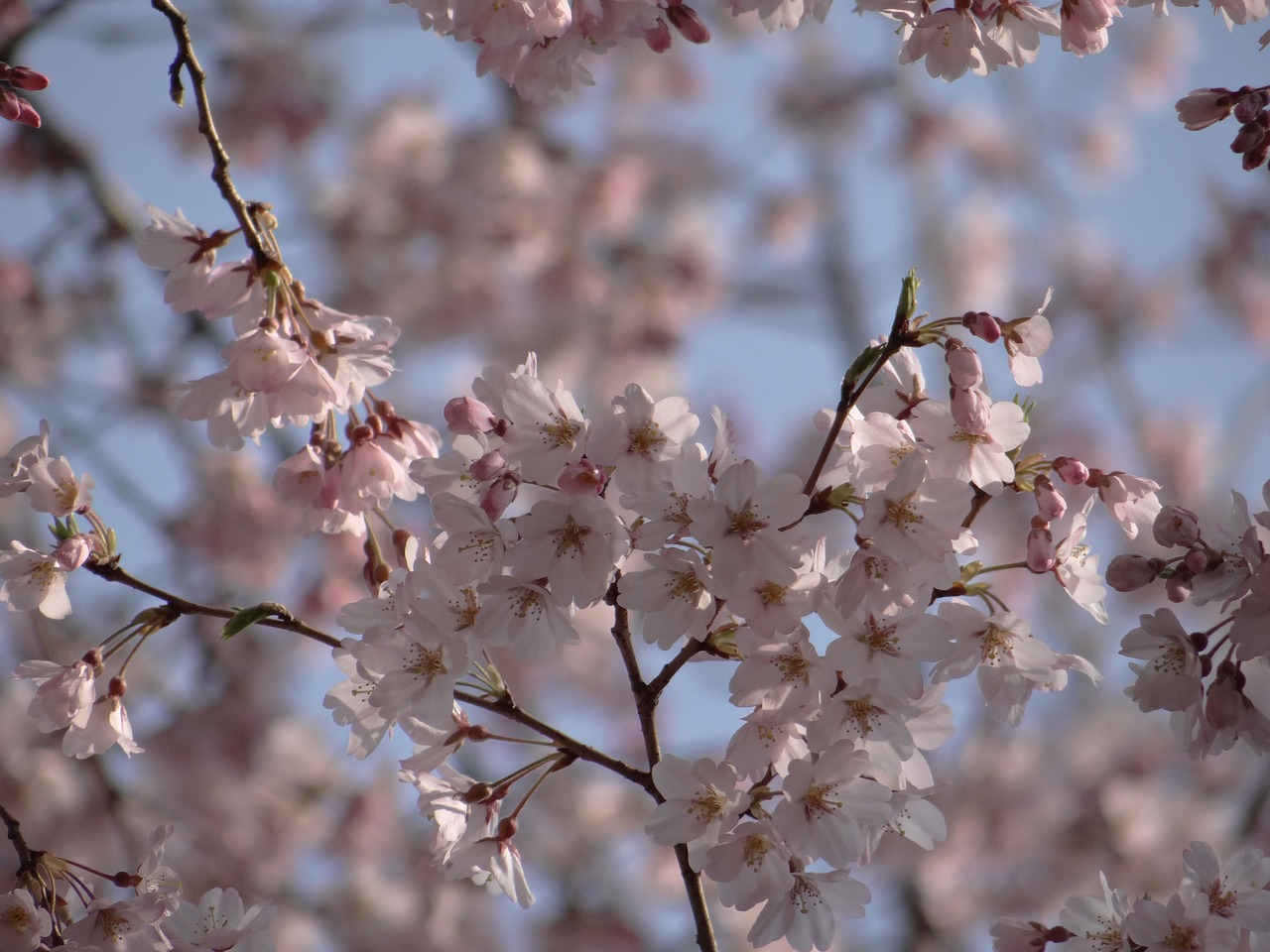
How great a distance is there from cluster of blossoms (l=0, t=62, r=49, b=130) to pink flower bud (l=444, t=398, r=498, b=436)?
68 centimetres

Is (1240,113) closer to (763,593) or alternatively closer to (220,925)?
(763,593)

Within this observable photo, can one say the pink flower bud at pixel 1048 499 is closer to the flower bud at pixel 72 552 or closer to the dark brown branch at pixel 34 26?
the flower bud at pixel 72 552

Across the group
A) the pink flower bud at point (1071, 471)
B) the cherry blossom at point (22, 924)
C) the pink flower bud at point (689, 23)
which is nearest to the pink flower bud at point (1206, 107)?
the pink flower bud at point (1071, 471)

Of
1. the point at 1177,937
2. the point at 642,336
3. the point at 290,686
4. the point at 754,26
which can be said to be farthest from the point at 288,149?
the point at 1177,937

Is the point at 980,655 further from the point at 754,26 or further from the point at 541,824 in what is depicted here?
the point at 754,26

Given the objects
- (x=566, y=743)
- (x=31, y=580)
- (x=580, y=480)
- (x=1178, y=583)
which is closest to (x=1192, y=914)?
(x=1178, y=583)

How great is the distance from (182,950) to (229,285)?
80 cm

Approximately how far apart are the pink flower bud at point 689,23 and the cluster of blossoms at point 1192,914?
3.78ft

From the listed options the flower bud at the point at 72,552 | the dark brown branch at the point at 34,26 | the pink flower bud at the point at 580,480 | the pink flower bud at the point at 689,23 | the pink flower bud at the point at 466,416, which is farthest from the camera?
the dark brown branch at the point at 34,26

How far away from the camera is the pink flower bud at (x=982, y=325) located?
1.30 m

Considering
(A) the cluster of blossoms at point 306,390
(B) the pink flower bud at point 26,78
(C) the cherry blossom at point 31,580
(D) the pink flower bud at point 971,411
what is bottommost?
(D) the pink flower bud at point 971,411

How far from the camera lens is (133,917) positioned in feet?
4.36

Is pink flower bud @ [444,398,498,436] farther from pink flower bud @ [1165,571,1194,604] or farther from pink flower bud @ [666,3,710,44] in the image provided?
pink flower bud @ [1165,571,1194,604]

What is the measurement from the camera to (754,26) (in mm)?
7480
